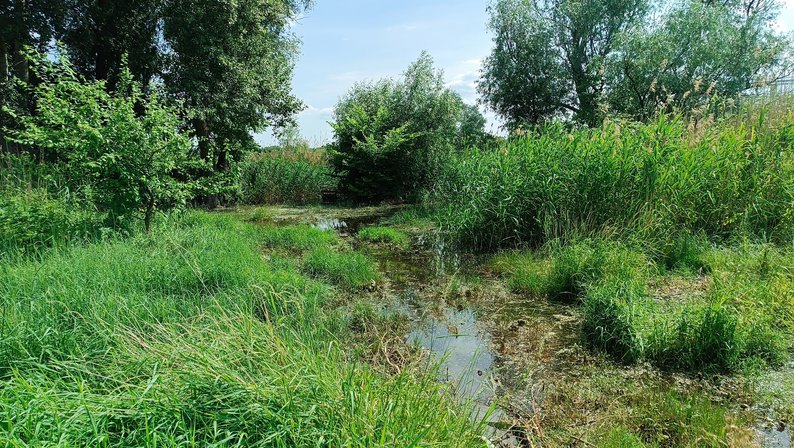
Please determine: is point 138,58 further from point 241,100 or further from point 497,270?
point 497,270

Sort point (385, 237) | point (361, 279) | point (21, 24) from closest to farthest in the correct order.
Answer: point (361, 279) → point (385, 237) → point (21, 24)

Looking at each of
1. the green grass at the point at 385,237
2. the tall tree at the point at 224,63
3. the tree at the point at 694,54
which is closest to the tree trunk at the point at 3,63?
the tall tree at the point at 224,63

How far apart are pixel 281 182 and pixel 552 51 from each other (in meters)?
13.6

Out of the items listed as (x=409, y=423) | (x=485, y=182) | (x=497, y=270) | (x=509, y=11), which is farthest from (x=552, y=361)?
(x=509, y=11)

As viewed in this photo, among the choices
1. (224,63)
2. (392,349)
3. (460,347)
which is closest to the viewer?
(392,349)

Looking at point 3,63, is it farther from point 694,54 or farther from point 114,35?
point 694,54

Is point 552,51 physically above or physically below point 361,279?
above

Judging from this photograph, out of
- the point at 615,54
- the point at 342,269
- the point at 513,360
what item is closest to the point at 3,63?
the point at 342,269

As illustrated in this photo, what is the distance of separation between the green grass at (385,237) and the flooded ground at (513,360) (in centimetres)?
164

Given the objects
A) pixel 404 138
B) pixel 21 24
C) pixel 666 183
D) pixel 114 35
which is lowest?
pixel 666 183

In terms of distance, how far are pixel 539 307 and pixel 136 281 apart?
402cm

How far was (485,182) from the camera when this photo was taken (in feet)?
24.8

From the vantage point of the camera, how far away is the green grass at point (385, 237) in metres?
8.41

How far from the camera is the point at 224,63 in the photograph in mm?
10656
